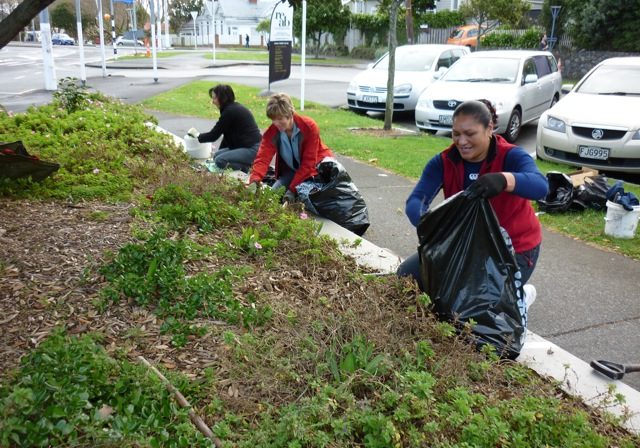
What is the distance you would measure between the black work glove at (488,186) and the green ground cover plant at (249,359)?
70 centimetres

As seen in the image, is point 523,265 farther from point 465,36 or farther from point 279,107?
point 465,36

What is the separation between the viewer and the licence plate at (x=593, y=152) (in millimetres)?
8516

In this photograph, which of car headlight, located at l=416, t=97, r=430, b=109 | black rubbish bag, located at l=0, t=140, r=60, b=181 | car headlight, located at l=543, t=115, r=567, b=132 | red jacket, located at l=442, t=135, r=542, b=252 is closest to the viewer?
red jacket, located at l=442, t=135, r=542, b=252

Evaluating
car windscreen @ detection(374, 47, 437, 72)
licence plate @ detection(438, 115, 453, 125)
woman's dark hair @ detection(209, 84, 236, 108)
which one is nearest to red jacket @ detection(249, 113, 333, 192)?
woman's dark hair @ detection(209, 84, 236, 108)

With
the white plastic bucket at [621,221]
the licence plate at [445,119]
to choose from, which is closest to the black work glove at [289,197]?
the white plastic bucket at [621,221]

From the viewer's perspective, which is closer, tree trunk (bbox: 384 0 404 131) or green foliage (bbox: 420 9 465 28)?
tree trunk (bbox: 384 0 404 131)

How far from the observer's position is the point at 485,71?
40.0 ft

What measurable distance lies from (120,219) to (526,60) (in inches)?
399

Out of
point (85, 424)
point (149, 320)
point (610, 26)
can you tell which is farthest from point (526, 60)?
point (610, 26)

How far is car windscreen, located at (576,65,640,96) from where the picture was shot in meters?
9.50

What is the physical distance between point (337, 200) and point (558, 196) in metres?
2.90

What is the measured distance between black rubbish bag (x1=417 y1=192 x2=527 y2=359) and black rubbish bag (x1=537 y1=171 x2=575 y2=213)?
3.85m

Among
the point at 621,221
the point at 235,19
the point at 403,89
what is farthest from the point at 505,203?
the point at 235,19

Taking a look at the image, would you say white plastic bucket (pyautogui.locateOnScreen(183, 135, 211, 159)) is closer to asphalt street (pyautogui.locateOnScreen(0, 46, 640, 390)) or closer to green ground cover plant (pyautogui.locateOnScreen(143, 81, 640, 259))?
asphalt street (pyautogui.locateOnScreen(0, 46, 640, 390))
